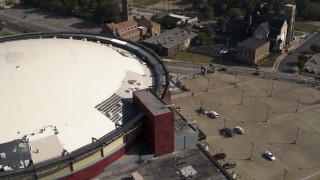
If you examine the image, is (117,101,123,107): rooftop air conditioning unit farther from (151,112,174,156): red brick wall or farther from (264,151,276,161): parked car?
(264,151,276,161): parked car

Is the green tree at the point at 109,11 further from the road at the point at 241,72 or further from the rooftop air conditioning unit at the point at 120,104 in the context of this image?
the rooftop air conditioning unit at the point at 120,104

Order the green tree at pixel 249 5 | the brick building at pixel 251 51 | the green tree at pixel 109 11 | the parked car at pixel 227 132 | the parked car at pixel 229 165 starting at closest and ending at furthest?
the parked car at pixel 229 165 → the parked car at pixel 227 132 → the brick building at pixel 251 51 → the green tree at pixel 109 11 → the green tree at pixel 249 5

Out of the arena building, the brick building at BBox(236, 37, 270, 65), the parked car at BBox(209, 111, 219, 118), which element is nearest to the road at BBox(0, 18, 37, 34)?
the arena building

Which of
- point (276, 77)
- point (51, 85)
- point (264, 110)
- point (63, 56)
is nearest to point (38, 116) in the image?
point (51, 85)

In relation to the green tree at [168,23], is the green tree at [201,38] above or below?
below

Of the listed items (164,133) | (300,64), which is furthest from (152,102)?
(300,64)

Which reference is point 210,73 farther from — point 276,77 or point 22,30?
point 22,30

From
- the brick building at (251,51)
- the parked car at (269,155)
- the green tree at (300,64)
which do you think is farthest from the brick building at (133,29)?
the parked car at (269,155)
